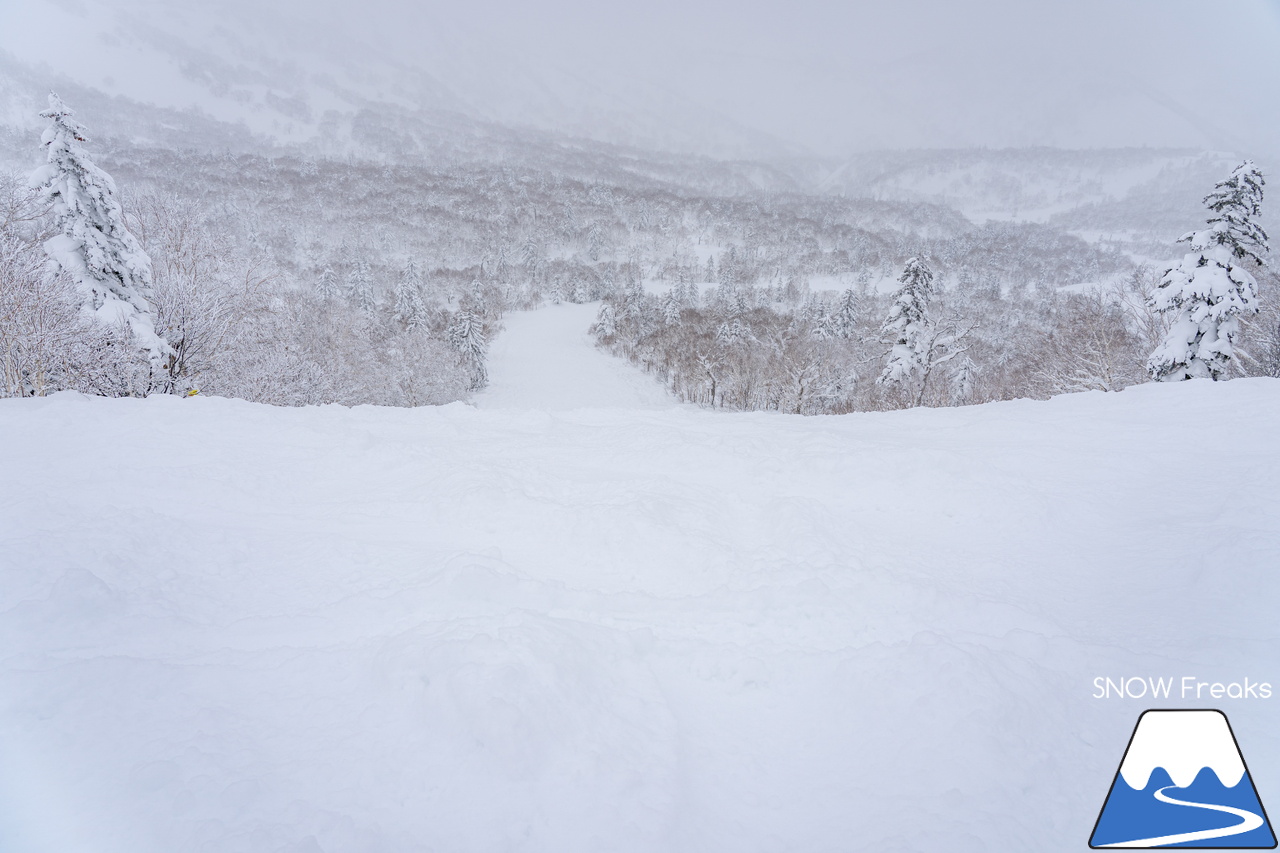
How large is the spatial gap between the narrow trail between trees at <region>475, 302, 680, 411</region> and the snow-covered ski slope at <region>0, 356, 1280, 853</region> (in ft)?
106

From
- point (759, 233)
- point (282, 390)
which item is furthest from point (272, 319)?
point (759, 233)

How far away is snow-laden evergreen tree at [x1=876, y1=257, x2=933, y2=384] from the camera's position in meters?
22.5

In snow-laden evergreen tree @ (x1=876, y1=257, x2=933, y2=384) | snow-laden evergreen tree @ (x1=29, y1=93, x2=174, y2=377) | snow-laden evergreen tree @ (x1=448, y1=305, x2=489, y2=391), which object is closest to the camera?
snow-laden evergreen tree @ (x1=29, y1=93, x2=174, y2=377)

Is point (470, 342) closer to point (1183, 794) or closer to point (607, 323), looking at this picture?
point (607, 323)

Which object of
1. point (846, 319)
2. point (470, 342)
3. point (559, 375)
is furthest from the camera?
point (846, 319)

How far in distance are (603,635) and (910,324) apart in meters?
24.4

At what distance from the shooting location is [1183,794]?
271 centimetres

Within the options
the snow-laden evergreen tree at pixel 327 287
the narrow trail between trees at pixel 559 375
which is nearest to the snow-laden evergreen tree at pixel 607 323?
the narrow trail between trees at pixel 559 375

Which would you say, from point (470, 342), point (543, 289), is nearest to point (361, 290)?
point (470, 342)

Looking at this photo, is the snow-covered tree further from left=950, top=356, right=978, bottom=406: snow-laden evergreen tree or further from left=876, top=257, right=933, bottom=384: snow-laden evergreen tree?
left=950, top=356, right=978, bottom=406: snow-laden evergreen tree

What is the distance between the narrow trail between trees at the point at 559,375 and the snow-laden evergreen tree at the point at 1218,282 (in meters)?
29.6

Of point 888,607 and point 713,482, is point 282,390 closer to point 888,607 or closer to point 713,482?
point 713,482

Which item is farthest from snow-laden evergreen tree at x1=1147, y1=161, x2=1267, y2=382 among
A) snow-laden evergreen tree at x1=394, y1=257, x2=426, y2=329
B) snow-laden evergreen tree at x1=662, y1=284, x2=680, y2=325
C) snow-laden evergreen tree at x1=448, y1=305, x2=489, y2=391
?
snow-laden evergreen tree at x1=394, y1=257, x2=426, y2=329

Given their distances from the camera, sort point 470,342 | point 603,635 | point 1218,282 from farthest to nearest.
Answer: point 470,342
point 1218,282
point 603,635
